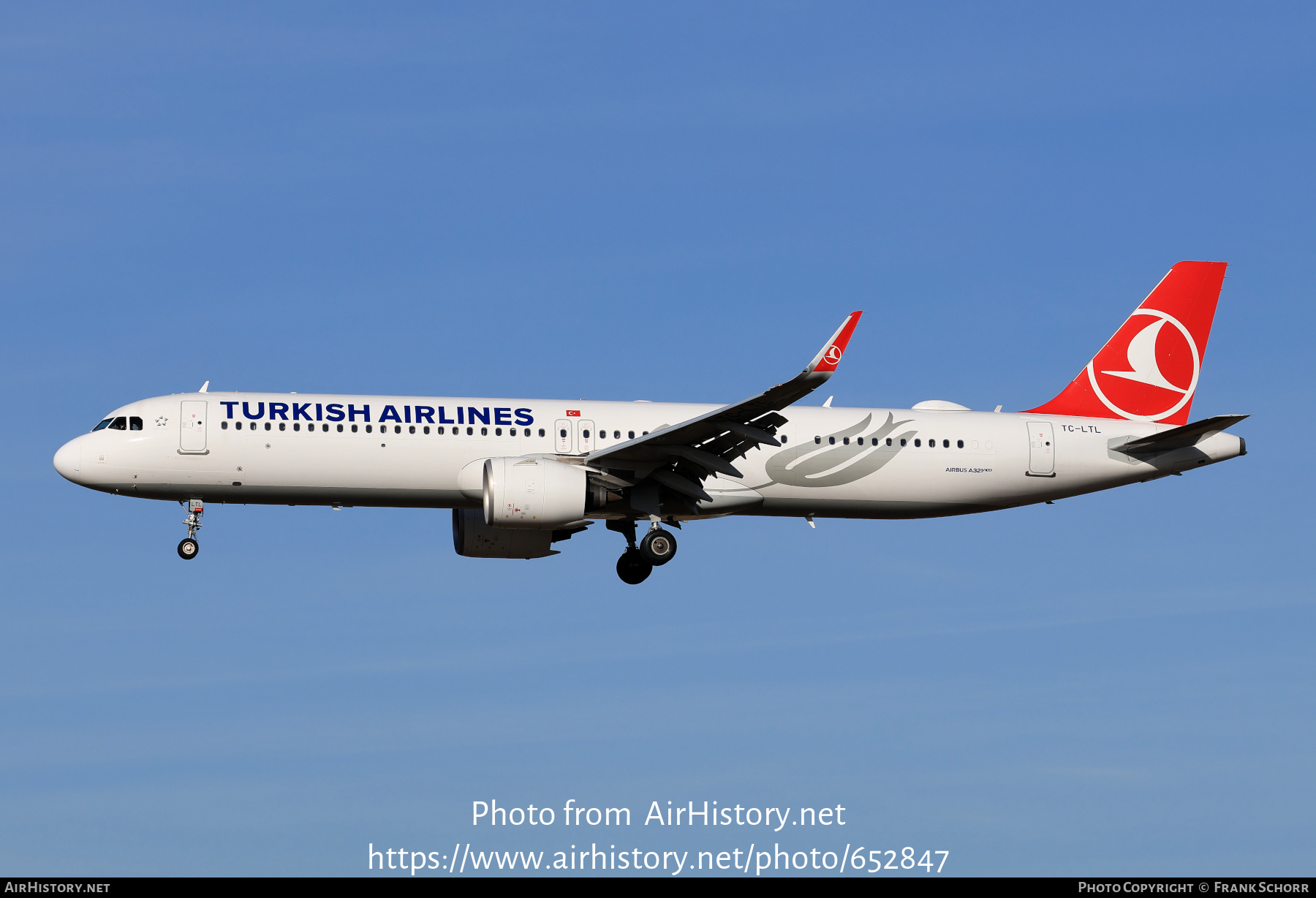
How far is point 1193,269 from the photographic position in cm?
4409

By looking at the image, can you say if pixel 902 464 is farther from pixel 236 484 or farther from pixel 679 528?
pixel 236 484

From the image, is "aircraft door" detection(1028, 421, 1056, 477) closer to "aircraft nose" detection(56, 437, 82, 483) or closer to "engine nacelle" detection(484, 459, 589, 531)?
"engine nacelle" detection(484, 459, 589, 531)

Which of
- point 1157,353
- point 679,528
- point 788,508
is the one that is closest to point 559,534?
point 679,528

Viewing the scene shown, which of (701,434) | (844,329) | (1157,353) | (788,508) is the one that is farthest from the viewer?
(1157,353)

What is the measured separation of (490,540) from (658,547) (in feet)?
16.7

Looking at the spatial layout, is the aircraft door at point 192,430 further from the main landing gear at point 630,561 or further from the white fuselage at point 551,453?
the main landing gear at point 630,561

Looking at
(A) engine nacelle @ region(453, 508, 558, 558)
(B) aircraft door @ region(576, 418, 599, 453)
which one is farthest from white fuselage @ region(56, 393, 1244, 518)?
(A) engine nacelle @ region(453, 508, 558, 558)

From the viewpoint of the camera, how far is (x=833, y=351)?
3288 centimetres

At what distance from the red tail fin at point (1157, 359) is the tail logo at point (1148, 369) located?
0.06 ft

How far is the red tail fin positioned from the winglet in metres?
11.6

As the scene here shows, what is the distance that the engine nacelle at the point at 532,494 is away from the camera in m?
35.9

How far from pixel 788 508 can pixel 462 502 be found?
25.2 ft

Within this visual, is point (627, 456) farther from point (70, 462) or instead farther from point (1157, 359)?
point (1157, 359)

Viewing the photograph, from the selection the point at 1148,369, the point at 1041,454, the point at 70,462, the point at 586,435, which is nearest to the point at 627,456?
the point at 586,435
